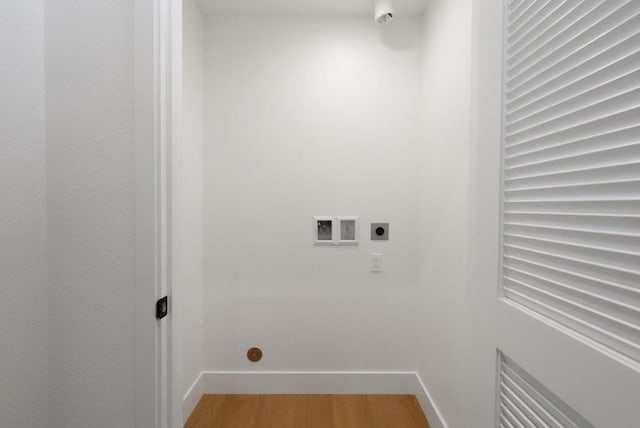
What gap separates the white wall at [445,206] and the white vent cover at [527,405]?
62 cm

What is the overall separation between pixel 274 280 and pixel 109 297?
1.20 metres

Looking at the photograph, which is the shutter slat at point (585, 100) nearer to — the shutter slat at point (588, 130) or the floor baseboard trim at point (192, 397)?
the shutter slat at point (588, 130)

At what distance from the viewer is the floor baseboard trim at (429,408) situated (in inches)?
62.3

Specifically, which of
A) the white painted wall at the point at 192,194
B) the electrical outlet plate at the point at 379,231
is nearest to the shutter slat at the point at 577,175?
the electrical outlet plate at the point at 379,231

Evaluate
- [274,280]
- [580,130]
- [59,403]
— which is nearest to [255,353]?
[274,280]

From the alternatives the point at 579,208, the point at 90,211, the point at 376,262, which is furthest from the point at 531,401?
the point at 376,262

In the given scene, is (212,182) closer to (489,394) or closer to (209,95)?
(209,95)

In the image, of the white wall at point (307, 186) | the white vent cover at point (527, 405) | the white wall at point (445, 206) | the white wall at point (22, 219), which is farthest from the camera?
the white wall at point (307, 186)

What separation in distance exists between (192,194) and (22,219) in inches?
41.3

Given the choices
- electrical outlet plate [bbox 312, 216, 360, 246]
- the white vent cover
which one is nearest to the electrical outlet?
electrical outlet plate [bbox 312, 216, 360, 246]

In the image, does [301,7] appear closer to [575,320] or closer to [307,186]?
[307,186]

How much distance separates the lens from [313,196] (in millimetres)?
1979

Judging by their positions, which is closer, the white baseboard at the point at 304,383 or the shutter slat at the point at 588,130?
the shutter slat at the point at 588,130

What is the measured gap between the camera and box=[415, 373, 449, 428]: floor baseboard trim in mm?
1583
